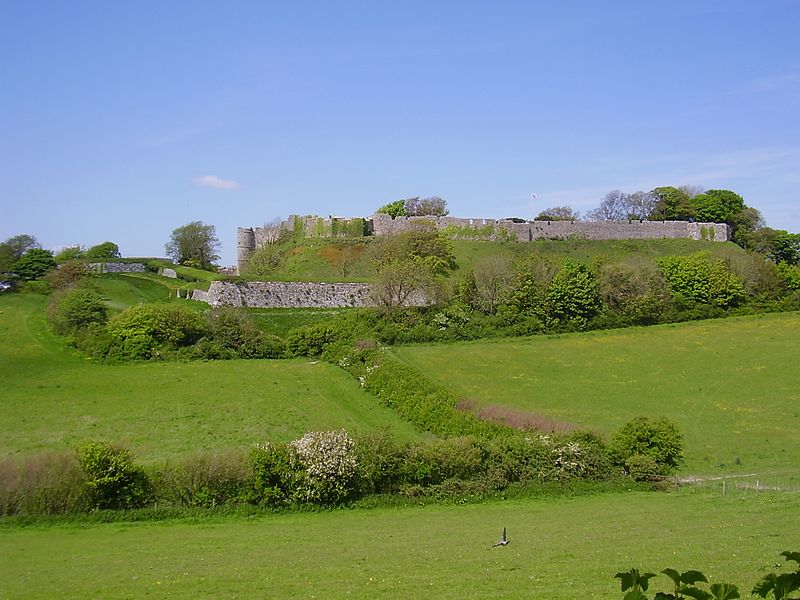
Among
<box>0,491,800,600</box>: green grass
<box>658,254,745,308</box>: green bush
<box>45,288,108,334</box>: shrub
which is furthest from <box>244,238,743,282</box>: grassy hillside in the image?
<box>0,491,800,600</box>: green grass

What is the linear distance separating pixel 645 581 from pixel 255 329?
168ft

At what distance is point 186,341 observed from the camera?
52.4 m

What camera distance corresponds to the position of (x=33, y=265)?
73.1 m

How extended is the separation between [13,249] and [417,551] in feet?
254

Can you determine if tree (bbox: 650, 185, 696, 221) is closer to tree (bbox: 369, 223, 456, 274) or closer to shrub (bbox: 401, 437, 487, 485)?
tree (bbox: 369, 223, 456, 274)

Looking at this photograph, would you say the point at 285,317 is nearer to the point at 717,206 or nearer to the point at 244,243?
the point at 244,243

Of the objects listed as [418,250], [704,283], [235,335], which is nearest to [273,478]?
[235,335]

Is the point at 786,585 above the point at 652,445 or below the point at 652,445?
above

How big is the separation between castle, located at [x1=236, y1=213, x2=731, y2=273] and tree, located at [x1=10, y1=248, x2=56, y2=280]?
18799 millimetres

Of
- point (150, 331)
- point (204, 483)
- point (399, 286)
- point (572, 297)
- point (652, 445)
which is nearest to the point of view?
point (204, 483)

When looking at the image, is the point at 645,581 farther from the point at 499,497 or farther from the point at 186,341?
the point at 186,341

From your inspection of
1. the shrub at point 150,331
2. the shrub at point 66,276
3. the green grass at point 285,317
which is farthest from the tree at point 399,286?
the shrub at point 66,276

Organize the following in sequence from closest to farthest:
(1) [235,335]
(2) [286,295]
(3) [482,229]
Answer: (1) [235,335], (2) [286,295], (3) [482,229]

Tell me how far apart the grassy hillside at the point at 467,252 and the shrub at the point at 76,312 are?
742 inches
